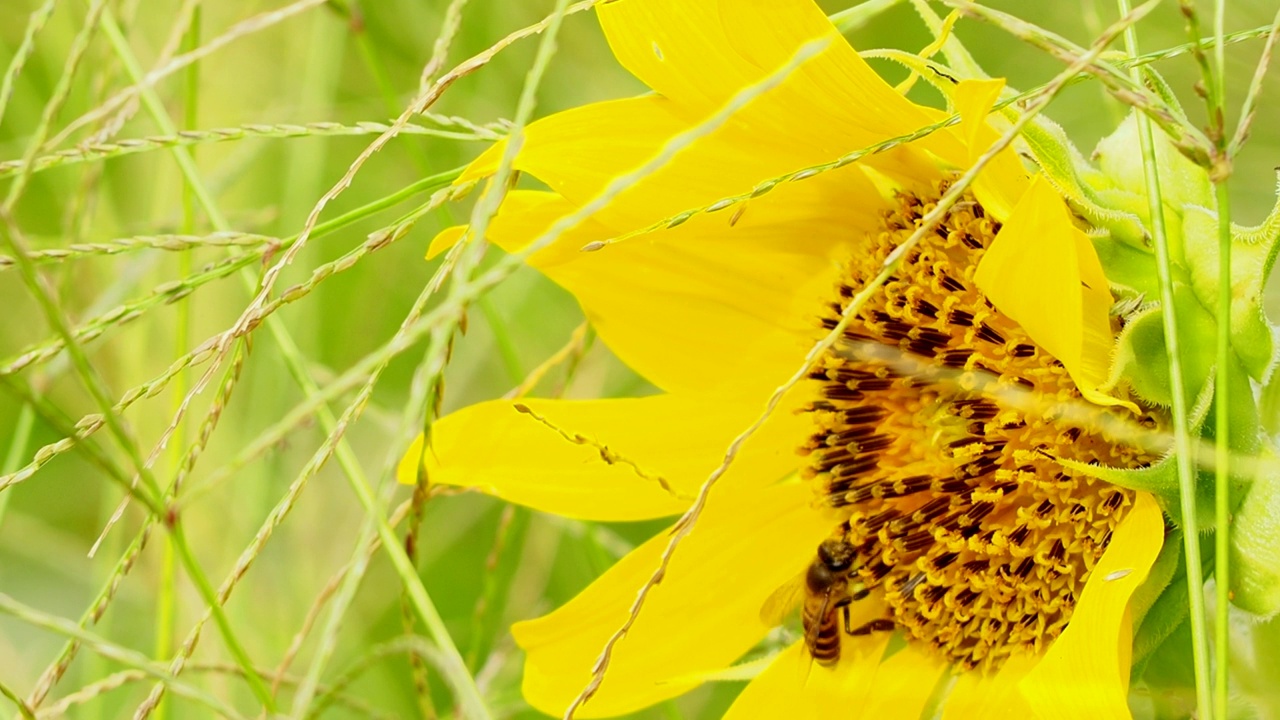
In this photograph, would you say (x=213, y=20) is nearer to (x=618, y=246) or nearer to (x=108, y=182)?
(x=108, y=182)

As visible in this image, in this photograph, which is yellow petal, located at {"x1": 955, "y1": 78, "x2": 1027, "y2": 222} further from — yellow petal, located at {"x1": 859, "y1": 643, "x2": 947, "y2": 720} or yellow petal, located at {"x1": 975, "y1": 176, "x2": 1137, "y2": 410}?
yellow petal, located at {"x1": 859, "y1": 643, "x2": 947, "y2": 720}

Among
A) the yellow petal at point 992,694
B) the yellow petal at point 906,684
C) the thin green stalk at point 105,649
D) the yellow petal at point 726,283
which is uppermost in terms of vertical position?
the thin green stalk at point 105,649

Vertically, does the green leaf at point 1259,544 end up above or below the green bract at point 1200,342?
below

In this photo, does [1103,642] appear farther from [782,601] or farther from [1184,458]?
[782,601]

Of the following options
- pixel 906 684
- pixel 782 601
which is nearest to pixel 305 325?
pixel 782 601

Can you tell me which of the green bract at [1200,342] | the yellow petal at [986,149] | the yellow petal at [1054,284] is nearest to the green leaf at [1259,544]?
the green bract at [1200,342]

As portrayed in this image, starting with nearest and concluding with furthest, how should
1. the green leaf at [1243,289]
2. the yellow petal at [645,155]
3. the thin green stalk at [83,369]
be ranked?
the thin green stalk at [83,369], the green leaf at [1243,289], the yellow petal at [645,155]

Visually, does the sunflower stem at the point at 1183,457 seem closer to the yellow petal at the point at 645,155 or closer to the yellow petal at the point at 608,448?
the yellow petal at the point at 645,155
